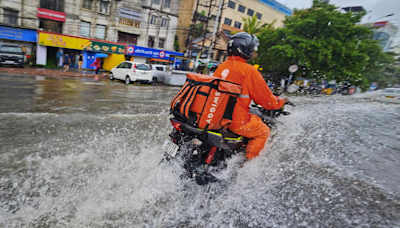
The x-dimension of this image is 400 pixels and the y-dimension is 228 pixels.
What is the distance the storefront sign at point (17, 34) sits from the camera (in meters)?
18.8

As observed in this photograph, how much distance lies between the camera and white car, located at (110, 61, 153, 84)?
47.1 feet

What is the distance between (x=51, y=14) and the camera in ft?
67.4

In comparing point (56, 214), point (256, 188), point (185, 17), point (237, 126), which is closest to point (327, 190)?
point (256, 188)

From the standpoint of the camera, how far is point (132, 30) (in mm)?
25250

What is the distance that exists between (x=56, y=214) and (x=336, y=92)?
2294cm

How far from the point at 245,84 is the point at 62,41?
24624 mm

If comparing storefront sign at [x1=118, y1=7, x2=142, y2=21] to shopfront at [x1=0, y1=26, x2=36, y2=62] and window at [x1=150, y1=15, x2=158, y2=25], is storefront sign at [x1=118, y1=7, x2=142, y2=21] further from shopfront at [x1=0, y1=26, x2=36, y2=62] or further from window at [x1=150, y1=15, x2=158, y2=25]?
shopfront at [x1=0, y1=26, x2=36, y2=62]

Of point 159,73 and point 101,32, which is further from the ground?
point 101,32

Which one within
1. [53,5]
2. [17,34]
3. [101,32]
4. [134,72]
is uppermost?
[53,5]

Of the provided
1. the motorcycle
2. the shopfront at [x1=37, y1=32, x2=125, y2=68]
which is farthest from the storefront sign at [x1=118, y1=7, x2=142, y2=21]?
the motorcycle

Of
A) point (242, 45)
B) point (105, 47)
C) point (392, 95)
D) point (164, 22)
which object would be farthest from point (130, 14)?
point (242, 45)

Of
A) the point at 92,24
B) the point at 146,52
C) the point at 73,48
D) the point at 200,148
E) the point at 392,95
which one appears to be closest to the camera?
the point at 200,148

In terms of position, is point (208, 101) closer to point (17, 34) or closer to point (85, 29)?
point (17, 34)

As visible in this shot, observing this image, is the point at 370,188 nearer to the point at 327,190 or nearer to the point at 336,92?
the point at 327,190
